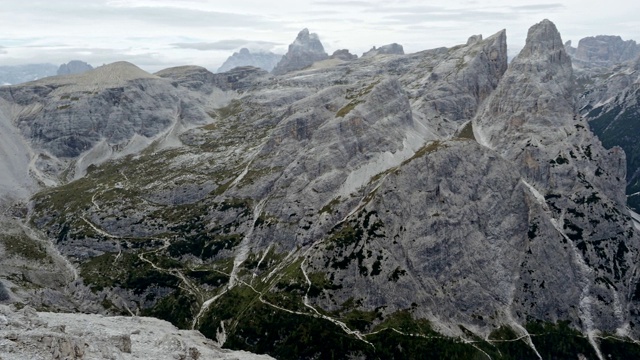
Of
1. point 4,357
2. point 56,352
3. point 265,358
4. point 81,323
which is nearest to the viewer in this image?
point 4,357

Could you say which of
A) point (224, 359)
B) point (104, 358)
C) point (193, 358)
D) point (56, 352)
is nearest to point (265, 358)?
point (224, 359)

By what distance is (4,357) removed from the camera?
6838 cm

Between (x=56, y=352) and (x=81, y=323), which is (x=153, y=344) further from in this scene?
(x=56, y=352)

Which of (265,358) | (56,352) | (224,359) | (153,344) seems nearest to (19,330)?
(56,352)

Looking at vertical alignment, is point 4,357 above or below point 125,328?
above

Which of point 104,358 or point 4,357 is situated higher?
point 4,357

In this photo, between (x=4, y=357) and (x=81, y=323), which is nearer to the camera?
(x=4, y=357)

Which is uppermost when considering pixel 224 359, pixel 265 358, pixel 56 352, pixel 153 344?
pixel 56 352

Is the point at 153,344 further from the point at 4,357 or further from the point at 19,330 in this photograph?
the point at 4,357

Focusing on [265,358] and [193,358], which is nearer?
[193,358]

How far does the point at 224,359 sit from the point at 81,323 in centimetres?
4282

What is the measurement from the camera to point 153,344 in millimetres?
113750

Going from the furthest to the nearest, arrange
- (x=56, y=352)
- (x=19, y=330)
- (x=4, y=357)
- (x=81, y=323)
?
(x=81, y=323) → (x=19, y=330) → (x=56, y=352) → (x=4, y=357)

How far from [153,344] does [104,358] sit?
31140 mm
